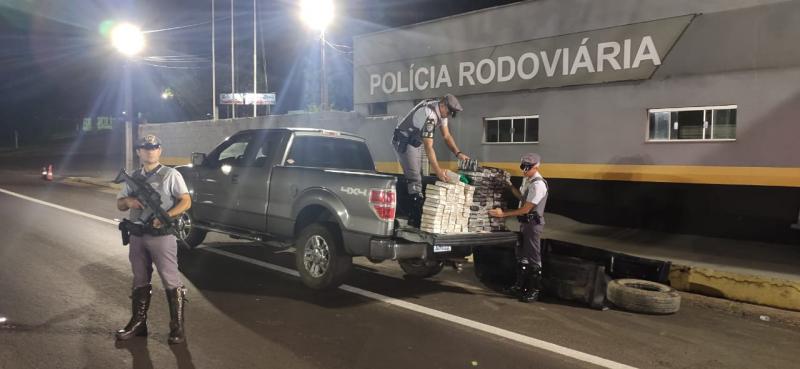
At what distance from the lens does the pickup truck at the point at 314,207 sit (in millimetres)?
6227

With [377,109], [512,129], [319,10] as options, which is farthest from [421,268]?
[319,10]

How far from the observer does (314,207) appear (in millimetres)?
6965

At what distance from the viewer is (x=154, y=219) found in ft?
15.4

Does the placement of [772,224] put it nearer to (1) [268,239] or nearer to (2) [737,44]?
(2) [737,44]

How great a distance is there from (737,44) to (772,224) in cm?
309

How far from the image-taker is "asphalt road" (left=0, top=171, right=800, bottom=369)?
467 cm

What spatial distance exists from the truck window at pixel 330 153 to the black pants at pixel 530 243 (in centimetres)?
253

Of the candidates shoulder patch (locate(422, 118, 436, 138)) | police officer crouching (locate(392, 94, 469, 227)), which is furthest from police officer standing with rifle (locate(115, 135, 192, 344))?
shoulder patch (locate(422, 118, 436, 138))

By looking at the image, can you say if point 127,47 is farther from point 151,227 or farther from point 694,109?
point 151,227

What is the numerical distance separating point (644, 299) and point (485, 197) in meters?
1.95

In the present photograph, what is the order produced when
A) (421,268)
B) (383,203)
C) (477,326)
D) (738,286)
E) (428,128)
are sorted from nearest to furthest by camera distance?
(477,326) → (383,203) → (428,128) → (738,286) → (421,268)

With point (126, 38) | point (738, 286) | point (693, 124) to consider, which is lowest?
point (738, 286)

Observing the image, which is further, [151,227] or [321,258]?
[321,258]

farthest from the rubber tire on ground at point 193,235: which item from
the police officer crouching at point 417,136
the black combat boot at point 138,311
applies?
the black combat boot at point 138,311
